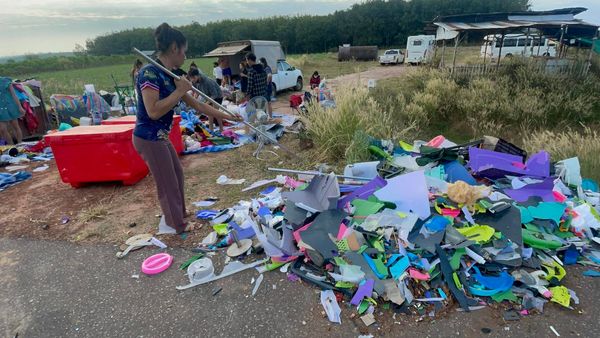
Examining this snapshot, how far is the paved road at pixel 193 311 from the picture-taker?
2117 millimetres

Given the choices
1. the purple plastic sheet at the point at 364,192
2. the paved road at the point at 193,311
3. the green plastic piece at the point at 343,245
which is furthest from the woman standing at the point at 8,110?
the green plastic piece at the point at 343,245

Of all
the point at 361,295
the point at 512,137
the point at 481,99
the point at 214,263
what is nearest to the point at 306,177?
the point at 214,263

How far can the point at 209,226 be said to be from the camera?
3.45 m

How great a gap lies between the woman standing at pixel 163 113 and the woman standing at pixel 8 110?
6455 millimetres

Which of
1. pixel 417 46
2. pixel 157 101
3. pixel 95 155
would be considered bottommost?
pixel 95 155

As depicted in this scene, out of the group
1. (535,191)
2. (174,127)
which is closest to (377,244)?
(535,191)

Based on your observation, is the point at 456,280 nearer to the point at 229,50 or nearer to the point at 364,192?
the point at 364,192

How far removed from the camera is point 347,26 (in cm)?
5512

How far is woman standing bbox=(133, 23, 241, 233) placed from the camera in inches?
103

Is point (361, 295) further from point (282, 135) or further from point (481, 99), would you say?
point (481, 99)

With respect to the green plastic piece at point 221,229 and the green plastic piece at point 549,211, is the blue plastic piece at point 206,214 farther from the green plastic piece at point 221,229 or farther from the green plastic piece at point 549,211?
the green plastic piece at point 549,211

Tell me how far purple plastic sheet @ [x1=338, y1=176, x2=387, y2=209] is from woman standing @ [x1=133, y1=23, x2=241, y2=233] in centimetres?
169

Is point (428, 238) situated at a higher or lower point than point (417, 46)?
lower

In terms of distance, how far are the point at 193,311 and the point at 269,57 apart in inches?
510
